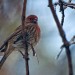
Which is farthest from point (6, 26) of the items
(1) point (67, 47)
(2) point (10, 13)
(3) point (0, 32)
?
(1) point (67, 47)

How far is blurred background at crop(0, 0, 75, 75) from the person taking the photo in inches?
149

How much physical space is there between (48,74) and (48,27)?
68 cm

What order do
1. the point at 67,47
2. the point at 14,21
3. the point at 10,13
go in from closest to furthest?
1. the point at 67,47
2. the point at 10,13
3. the point at 14,21

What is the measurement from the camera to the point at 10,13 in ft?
12.4

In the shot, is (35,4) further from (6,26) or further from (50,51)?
(50,51)

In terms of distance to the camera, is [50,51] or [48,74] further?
[50,51]

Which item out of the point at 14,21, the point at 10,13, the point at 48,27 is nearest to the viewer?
the point at 10,13

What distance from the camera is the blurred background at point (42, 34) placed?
12.4ft

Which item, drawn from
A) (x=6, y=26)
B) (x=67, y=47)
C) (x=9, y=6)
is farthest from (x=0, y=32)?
(x=67, y=47)

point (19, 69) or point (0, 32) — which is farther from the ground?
point (0, 32)

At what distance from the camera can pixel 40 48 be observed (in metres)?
4.75

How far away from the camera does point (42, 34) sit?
4422 mm

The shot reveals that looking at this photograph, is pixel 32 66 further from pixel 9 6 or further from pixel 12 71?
pixel 9 6

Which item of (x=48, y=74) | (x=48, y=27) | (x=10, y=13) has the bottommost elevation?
(x=48, y=74)
